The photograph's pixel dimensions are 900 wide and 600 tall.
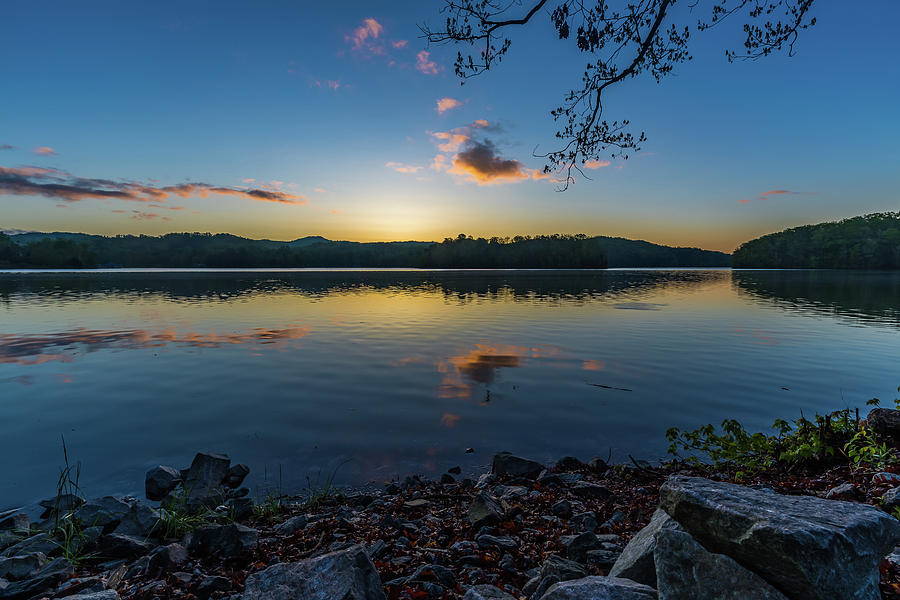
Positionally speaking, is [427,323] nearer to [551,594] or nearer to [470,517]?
[470,517]

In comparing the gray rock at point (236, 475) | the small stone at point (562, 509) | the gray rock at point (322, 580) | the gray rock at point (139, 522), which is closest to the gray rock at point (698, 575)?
the gray rock at point (322, 580)

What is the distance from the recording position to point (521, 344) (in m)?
25.5

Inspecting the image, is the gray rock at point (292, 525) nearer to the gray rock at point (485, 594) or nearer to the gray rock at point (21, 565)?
the gray rock at point (21, 565)

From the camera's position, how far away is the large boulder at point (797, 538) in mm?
3086

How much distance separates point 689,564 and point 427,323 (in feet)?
103

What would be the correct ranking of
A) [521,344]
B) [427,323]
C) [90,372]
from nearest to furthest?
[90,372] < [521,344] < [427,323]

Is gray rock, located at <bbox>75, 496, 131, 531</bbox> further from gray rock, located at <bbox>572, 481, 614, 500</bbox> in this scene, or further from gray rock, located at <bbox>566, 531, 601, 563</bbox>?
gray rock, located at <bbox>572, 481, 614, 500</bbox>

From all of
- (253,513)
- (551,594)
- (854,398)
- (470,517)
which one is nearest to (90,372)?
(253,513)

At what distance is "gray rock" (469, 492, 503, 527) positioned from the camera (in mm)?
6906

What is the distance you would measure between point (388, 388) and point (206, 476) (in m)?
7.79

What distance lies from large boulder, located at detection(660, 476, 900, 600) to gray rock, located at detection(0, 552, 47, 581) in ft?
27.7

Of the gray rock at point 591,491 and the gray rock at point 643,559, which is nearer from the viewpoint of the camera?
the gray rock at point 643,559

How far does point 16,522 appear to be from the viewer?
7.27 m

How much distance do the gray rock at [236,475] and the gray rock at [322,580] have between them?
19.2 ft
